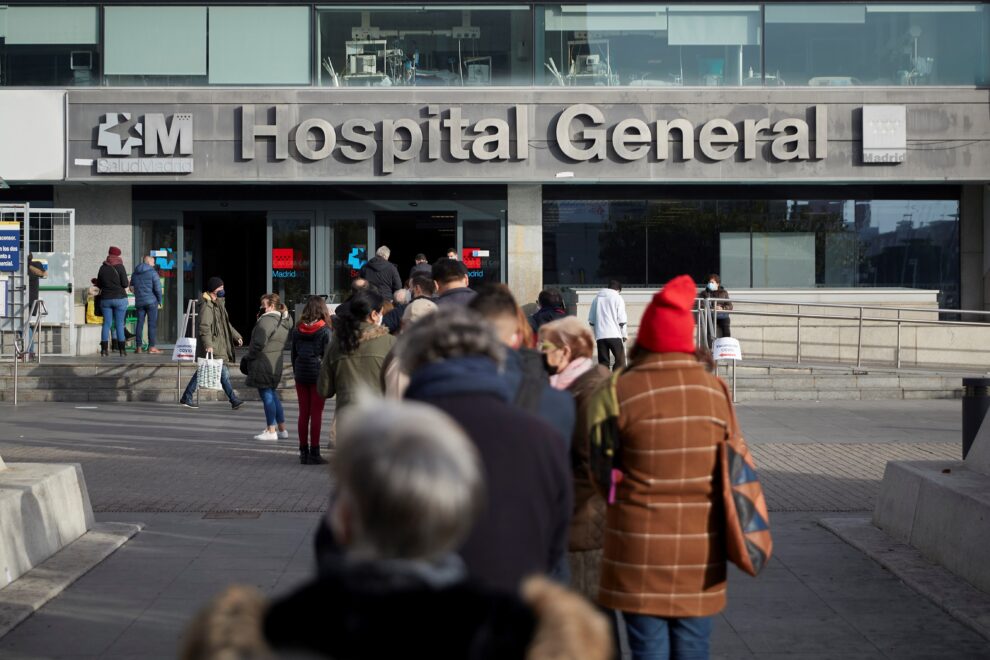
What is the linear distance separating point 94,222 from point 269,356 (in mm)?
12424

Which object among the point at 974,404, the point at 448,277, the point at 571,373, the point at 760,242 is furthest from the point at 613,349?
the point at 571,373

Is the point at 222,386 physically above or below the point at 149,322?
below

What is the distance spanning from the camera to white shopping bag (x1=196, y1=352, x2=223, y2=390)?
55.3ft

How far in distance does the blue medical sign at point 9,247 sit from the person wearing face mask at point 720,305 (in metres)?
10.6

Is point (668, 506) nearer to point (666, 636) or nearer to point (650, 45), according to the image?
point (666, 636)

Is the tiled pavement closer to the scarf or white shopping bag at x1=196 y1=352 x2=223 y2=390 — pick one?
white shopping bag at x1=196 y1=352 x2=223 y2=390

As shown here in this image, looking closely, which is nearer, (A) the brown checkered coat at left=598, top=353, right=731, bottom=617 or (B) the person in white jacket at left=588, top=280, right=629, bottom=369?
(A) the brown checkered coat at left=598, top=353, right=731, bottom=617

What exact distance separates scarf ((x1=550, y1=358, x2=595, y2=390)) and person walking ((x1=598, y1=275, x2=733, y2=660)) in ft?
2.59

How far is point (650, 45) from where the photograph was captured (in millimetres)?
24391

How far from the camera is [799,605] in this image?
693 centimetres

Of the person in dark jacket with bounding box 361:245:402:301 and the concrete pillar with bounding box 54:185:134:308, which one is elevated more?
the concrete pillar with bounding box 54:185:134:308

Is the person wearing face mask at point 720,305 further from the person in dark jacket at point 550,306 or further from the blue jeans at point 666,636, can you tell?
the blue jeans at point 666,636

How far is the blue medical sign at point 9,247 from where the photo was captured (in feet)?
59.9

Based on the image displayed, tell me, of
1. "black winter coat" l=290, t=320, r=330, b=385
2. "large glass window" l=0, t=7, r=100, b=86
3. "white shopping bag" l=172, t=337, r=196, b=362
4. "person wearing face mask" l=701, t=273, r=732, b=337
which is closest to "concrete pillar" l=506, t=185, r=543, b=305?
"person wearing face mask" l=701, t=273, r=732, b=337
